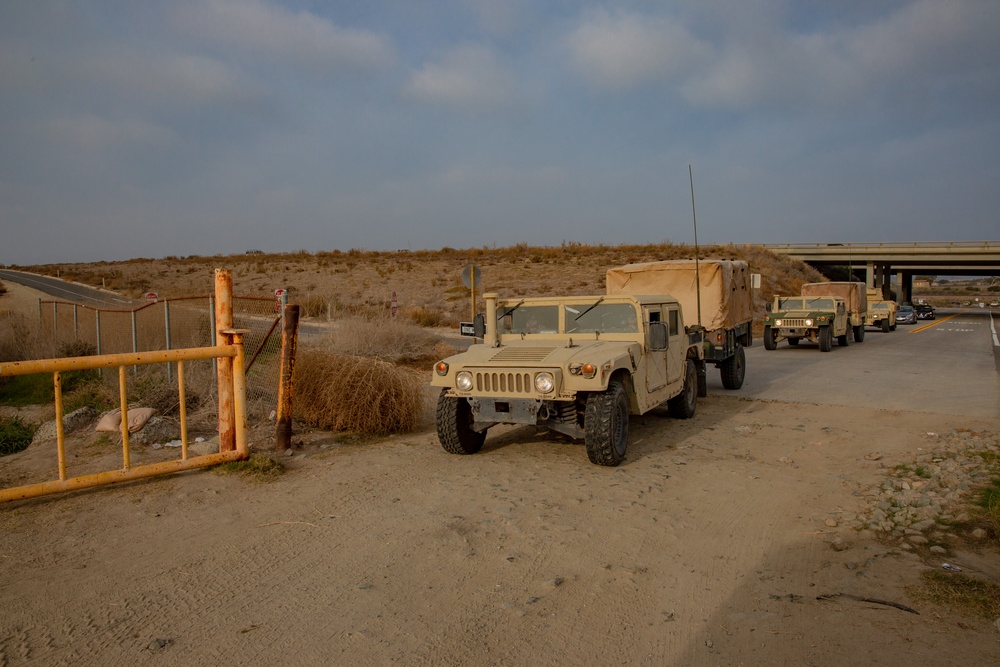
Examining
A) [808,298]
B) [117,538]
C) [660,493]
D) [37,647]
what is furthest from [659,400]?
[808,298]

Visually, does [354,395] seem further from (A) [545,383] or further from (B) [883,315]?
(B) [883,315]

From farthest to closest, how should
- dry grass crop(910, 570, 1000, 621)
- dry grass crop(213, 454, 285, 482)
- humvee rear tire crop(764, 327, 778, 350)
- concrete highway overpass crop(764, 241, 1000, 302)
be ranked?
concrete highway overpass crop(764, 241, 1000, 302) → humvee rear tire crop(764, 327, 778, 350) → dry grass crop(213, 454, 285, 482) → dry grass crop(910, 570, 1000, 621)

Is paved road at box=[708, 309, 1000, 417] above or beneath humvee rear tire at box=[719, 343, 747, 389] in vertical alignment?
beneath

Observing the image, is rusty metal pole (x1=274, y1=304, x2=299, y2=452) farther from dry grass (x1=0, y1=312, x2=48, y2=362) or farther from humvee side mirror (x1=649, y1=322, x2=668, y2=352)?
dry grass (x1=0, y1=312, x2=48, y2=362)

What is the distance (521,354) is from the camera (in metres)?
6.75

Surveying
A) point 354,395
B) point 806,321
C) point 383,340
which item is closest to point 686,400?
point 354,395

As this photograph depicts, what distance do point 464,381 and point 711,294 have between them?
7070mm

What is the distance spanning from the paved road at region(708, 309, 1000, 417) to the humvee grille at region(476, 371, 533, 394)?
6.04 m

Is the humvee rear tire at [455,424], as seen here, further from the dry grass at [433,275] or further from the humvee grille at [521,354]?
the dry grass at [433,275]

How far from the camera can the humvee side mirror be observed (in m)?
6.90

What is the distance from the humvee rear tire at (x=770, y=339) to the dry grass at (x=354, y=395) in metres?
15.2

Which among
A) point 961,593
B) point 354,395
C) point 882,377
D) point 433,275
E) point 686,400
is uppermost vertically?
point 433,275

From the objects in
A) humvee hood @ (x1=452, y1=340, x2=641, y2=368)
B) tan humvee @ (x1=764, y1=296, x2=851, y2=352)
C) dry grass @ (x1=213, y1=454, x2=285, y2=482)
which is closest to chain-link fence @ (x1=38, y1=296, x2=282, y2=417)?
dry grass @ (x1=213, y1=454, x2=285, y2=482)

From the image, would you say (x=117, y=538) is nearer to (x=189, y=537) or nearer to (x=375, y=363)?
(x=189, y=537)
